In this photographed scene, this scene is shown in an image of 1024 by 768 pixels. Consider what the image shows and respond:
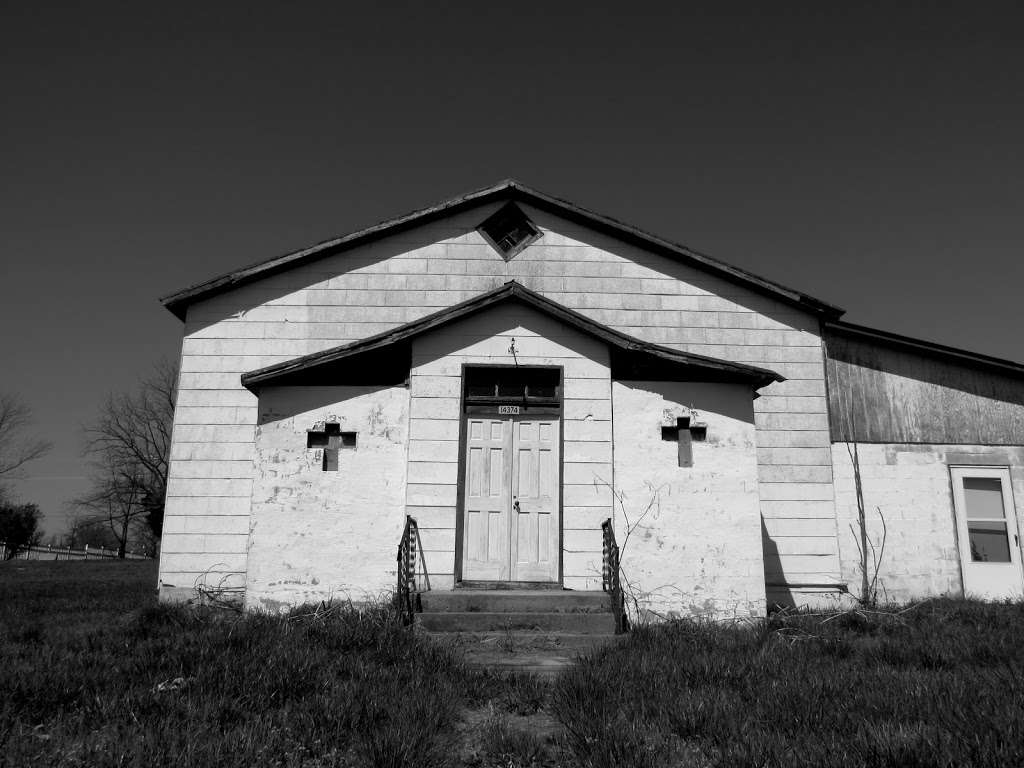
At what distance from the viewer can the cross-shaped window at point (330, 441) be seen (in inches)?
414

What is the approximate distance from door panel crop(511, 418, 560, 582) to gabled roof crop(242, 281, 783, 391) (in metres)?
1.42

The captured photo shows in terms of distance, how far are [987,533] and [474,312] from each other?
9.42 m

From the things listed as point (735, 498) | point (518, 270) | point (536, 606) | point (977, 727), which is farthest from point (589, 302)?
point (977, 727)

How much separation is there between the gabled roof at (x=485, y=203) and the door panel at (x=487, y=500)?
13.6 ft

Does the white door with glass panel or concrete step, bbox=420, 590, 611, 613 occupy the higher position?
the white door with glass panel

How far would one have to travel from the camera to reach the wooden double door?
33.2 feet

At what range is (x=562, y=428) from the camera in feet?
34.4

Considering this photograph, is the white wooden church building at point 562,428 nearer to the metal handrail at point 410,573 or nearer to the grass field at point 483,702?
the metal handrail at point 410,573

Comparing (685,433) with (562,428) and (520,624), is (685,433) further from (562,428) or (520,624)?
(520,624)

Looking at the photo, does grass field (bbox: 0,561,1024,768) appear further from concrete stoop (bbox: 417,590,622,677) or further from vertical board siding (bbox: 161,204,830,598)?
vertical board siding (bbox: 161,204,830,598)

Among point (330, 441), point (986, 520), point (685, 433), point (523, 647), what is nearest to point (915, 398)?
point (986, 520)

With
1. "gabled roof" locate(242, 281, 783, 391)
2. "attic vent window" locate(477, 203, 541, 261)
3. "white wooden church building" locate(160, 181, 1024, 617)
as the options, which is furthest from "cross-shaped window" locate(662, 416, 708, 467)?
"attic vent window" locate(477, 203, 541, 261)

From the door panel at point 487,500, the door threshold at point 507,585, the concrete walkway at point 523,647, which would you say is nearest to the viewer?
the concrete walkway at point 523,647

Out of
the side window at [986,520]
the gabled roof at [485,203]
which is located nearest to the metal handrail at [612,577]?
the gabled roof at [485,203]
